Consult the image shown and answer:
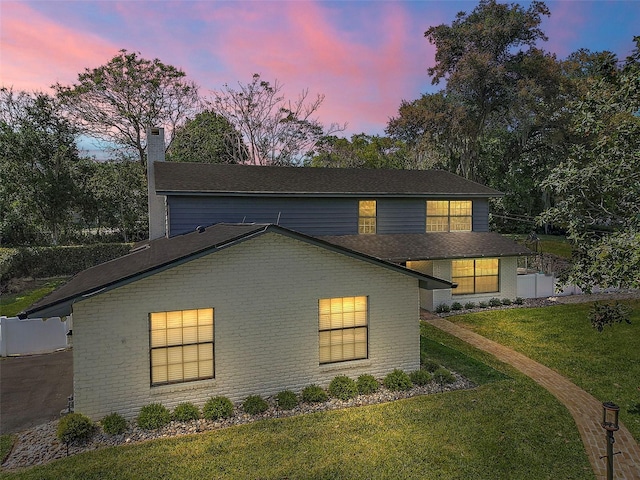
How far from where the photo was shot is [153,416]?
894 centimetres

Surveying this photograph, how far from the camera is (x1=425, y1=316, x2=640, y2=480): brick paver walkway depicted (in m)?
7.66

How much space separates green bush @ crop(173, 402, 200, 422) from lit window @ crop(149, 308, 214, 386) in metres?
0.63

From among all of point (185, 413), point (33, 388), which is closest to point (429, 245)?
point (185, 413)

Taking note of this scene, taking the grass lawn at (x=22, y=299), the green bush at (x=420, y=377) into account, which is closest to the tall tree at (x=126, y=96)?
the grass lawn at (x=22, y=299)

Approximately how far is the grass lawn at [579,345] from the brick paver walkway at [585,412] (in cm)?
38

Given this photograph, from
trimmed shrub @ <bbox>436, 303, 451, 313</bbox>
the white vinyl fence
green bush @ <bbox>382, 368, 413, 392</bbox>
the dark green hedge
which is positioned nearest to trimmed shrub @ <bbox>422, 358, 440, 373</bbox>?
green bush @ <bbox>382, 368, 413, 392</bbox>

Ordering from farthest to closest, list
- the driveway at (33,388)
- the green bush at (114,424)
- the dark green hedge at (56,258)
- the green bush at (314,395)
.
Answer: the dark green hedge at (56,258) < the green bush at (314,395) < the driveway at (33,388) < the green bush at (114,424)

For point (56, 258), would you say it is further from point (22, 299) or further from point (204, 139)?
point (204, 139)

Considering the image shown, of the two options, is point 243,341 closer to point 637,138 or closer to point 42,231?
point 637,138

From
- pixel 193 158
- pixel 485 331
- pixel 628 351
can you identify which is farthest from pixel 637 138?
pixel 193 158

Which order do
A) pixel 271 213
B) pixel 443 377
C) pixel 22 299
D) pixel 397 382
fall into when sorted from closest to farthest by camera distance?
pixel 397 382
pixel 443 377
pixel 271 213
pixel 22 299

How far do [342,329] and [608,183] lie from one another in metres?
7.52

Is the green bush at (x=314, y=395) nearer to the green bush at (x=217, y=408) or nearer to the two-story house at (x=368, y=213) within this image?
the green bush at (x=217, y=408)

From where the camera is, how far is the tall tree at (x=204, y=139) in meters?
40.4
